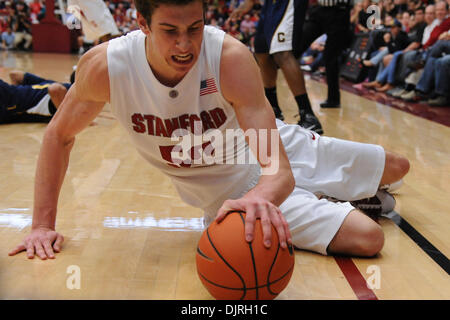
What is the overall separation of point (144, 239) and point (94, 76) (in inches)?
33.3

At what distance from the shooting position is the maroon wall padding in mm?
16312

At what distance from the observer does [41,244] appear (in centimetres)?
199

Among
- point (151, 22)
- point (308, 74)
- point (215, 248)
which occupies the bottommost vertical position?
point (308, 74)

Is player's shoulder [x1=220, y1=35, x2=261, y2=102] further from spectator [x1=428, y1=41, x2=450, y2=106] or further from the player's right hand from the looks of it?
spectator [x1=428, y1=41, x2=450, y2=106]

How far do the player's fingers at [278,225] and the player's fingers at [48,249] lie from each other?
1053 mm

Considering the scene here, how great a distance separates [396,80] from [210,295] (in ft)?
23.8

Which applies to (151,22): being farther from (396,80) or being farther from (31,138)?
(396,80)

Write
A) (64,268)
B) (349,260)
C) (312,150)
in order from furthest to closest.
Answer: (312,150), (349,260), (64,268)

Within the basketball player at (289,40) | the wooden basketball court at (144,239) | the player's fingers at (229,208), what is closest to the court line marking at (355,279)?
the wooden basketball court at (144,239)

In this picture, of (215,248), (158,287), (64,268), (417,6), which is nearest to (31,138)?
(64,268)

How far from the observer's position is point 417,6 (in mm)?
8414

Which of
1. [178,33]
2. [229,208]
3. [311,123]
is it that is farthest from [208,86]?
[311,123]

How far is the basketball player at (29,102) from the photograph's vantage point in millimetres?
4578

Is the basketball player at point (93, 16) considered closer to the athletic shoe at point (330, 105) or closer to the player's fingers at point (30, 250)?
the athletic shoe at point (330, 105)
